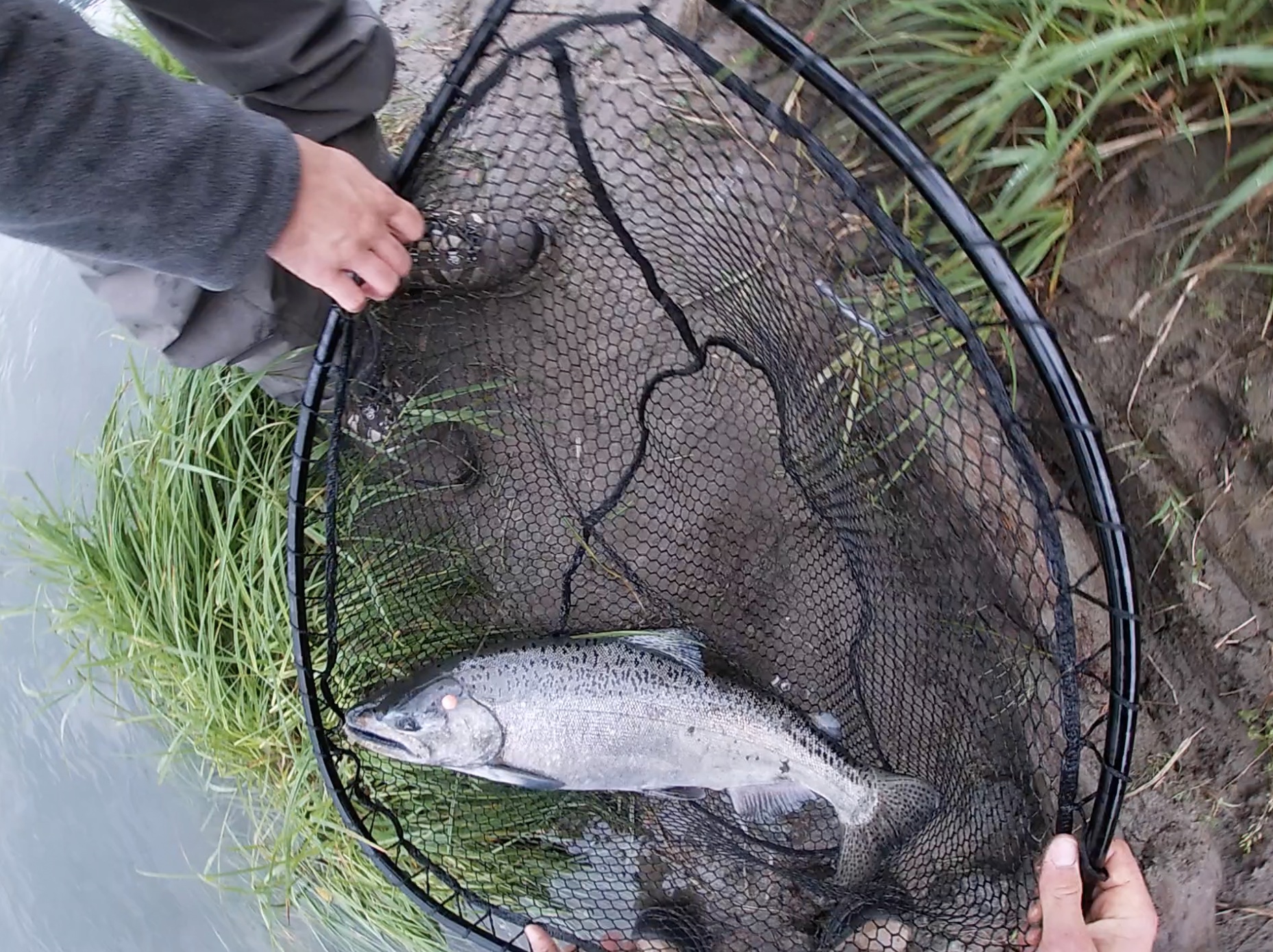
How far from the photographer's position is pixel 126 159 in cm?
96

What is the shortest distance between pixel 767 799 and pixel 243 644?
111cm

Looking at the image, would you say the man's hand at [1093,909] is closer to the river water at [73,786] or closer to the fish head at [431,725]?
the fish head at [431,725]

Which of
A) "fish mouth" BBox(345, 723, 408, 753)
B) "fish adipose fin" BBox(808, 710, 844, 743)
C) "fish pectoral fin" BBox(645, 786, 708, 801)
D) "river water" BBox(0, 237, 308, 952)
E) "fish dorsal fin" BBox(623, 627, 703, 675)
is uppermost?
"fish adipose fin" BBox(808, 710, 844, 743)

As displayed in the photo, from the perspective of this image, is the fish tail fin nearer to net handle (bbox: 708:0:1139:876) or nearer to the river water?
net handle (bbox: 708:0:1139:876)

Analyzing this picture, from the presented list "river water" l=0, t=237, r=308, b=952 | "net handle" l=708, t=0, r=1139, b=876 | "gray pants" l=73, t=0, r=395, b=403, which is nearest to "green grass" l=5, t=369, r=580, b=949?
"river water" l=0, t=237, r=308, b=952

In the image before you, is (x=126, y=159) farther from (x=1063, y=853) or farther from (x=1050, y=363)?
(x=1063, y=853)

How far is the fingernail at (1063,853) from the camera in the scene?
1.06 m

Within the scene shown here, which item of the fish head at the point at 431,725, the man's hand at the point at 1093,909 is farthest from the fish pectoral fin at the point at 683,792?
the man's hand at the point at 1093,909

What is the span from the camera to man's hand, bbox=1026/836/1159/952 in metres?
1.06

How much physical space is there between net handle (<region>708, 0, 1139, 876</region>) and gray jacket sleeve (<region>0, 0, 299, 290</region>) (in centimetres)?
63

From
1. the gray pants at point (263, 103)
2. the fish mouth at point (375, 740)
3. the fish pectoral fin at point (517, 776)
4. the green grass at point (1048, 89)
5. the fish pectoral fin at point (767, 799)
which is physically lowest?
the fish mouth at point (375, 740)

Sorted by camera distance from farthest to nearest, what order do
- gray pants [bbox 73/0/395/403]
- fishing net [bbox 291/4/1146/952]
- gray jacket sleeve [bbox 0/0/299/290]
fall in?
fishing net [bbox 291/4/1146/952]
gray pants [bbox 73/0/395/403]
gray jacket sleeve [bbox 0/0/299/290]

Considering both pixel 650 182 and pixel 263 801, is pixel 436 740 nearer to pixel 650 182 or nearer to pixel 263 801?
pixel 263 801

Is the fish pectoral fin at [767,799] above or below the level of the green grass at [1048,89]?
below
